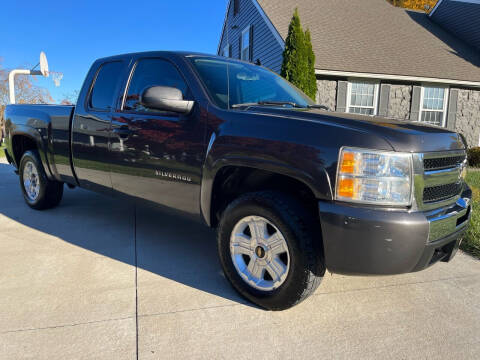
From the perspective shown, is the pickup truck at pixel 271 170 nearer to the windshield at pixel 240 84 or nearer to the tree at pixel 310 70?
the windshield at pixel 240 84

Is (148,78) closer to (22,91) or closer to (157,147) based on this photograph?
(157,147)

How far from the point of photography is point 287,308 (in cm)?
254

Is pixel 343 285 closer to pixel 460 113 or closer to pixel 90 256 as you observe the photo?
pixel 90 256

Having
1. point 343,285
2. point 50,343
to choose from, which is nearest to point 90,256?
point 50,343

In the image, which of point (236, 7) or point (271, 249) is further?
point (236, 7)

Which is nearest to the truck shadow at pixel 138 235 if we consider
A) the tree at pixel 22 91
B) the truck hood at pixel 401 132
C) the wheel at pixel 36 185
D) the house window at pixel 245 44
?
the wheel at pixel 36 185

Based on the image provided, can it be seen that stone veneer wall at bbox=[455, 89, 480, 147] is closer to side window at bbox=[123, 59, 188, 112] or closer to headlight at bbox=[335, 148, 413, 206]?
side window at bbox=[123, 59, 188, 112]

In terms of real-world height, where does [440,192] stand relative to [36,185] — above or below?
above

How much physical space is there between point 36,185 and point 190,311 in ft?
11.6

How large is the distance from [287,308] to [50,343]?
4.87 feet

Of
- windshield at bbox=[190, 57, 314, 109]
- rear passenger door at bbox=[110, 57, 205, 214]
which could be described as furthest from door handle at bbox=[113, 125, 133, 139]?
windshield at bbox=[190, 57, 314, 109]

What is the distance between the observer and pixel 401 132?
2.23m

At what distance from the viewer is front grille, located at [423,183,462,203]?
7.47 ft

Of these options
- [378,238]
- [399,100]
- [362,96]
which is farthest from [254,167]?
[399,100]
